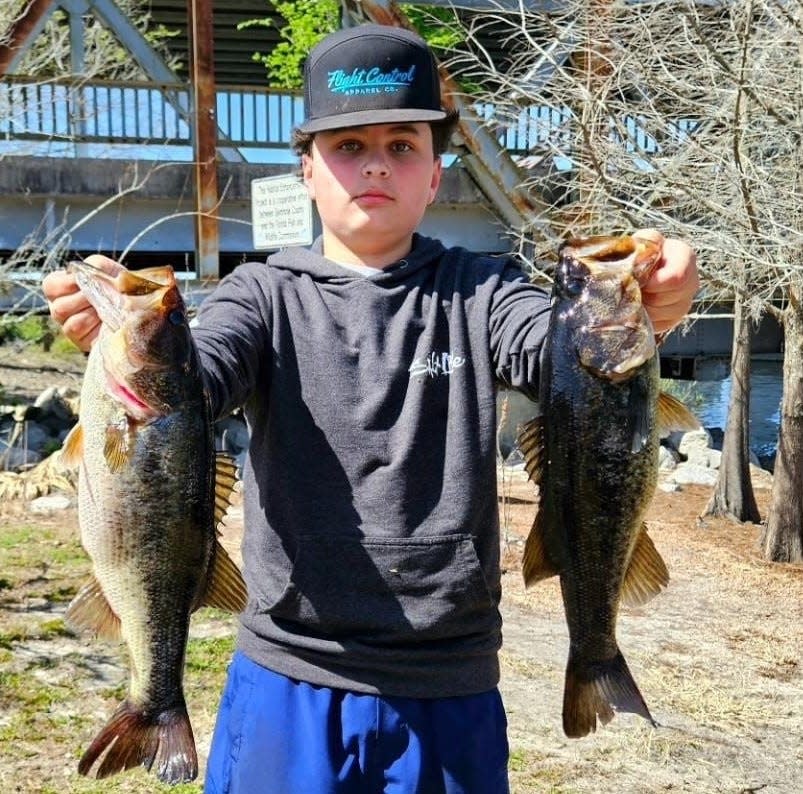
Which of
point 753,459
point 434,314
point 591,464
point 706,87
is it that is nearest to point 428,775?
point 591,464

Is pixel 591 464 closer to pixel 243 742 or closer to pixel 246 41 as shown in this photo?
pixel 243 742

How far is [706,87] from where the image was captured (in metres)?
8.02

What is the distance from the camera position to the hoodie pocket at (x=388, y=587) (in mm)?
2615

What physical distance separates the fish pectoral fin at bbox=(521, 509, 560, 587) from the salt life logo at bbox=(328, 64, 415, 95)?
1224 mm

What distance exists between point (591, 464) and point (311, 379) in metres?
0.79

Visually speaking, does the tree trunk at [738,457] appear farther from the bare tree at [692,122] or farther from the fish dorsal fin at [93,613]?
the fish dorsal fin at [93,613]

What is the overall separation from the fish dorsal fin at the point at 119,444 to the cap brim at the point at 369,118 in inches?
38.3

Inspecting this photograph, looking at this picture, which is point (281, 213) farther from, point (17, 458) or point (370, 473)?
point (370, 473)

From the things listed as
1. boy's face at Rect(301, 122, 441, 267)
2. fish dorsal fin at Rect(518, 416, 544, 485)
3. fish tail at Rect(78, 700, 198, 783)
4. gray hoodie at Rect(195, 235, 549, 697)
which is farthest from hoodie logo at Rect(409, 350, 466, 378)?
fish tail at Rect(78, 700, 198, 783)

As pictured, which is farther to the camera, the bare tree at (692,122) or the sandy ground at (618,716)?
the bare tree at (692,122)

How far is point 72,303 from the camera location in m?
2.37

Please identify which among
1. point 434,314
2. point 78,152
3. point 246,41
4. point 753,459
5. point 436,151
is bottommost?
point 753,459

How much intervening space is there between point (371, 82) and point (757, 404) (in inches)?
991

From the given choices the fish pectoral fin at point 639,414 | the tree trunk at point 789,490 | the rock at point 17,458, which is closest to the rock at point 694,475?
the tree trunk at point 789,490
